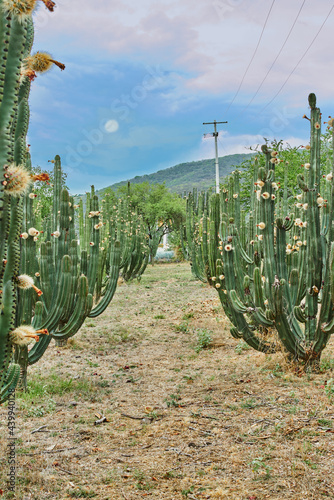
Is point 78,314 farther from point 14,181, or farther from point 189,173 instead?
point 189,173

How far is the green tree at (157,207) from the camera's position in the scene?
109 feet

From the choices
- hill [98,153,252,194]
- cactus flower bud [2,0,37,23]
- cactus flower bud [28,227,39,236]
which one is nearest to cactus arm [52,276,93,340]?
cactus flower bud [28,227,39,236]

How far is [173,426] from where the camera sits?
427 cm

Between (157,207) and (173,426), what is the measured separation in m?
29.7

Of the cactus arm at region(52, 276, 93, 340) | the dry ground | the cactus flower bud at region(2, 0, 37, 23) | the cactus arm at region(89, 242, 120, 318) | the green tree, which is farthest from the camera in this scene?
the green tree

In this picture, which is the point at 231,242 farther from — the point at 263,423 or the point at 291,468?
the point at 291,468

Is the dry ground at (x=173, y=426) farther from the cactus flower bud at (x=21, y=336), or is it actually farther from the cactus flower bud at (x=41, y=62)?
the cactus flower bud at (x=41, y=62)

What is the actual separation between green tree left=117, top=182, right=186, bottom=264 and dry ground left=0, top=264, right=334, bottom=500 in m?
25.1

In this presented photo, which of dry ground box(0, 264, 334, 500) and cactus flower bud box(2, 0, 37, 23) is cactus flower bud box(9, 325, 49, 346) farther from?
cactus flower bud box(2, 0, 37, 23)

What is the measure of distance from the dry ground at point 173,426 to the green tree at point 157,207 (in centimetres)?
2506

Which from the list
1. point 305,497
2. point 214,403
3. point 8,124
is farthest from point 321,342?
point 8,124

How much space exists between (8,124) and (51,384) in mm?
3862

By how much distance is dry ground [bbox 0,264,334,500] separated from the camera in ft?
10.6

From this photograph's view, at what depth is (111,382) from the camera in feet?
18.8
